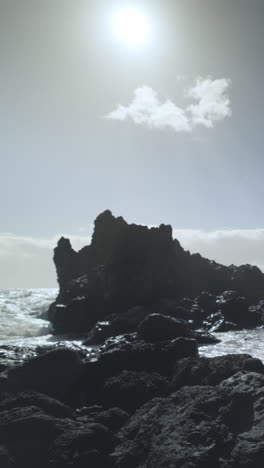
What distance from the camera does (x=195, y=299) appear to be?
64.9 m

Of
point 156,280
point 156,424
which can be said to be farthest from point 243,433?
point 156,280

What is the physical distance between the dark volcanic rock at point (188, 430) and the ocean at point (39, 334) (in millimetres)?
17965

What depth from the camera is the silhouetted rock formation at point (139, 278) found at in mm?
60062

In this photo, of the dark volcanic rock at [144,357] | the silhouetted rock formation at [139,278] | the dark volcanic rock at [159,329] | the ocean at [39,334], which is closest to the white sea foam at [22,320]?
the ocean at [39,334]

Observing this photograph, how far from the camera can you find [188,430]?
10133mm

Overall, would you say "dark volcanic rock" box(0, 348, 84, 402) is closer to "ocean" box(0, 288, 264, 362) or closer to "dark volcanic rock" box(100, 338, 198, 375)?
"dark volcanic rock" box(100, 338, 198, 375)

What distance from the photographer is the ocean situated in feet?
114

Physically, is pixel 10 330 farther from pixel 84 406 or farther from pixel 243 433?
pixel 243 433

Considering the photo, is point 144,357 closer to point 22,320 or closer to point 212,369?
point 212,369

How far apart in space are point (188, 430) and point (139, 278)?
53.3 m

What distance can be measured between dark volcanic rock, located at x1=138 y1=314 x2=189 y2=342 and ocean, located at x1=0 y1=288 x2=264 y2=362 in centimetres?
249

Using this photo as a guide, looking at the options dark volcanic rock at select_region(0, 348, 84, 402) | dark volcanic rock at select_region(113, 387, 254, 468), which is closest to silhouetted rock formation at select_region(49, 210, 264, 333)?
dark volcanic rock at select_region(0, 348, 84, 402)

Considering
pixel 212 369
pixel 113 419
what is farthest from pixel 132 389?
pixel 212 369

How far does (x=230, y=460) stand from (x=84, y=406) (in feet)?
22.0
